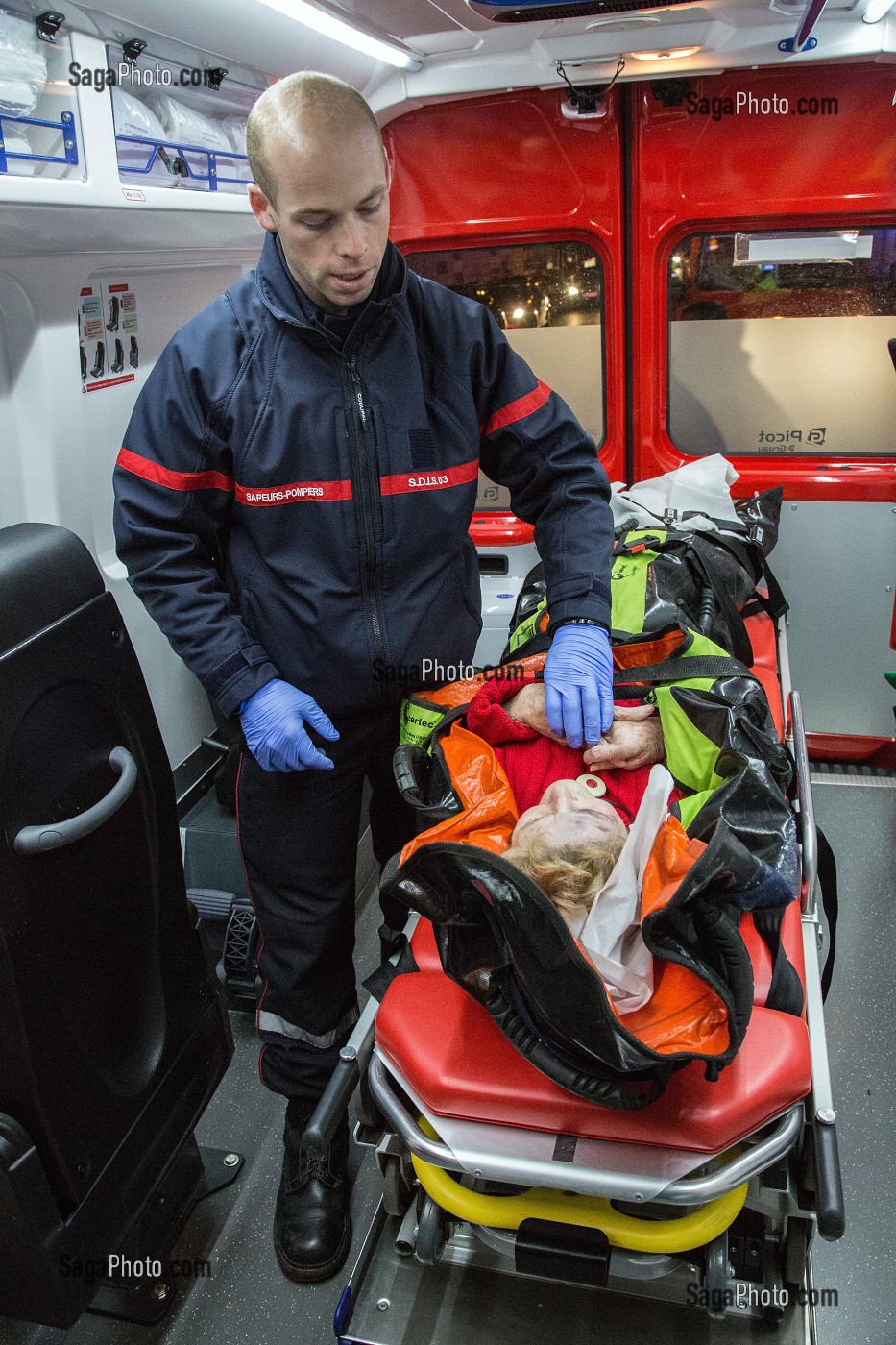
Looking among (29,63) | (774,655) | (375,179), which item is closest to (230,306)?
(375,179)

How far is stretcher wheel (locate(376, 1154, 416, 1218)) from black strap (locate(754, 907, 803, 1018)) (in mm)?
749

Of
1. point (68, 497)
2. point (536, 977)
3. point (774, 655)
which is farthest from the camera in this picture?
point (774, 655)

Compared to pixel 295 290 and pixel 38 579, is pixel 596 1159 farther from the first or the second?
pixel 295 290

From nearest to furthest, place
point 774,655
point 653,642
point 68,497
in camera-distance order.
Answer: point 653,642, point 68,497, point 774,655

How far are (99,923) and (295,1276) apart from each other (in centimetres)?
106

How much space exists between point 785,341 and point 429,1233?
3320mm

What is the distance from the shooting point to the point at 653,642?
102 inches

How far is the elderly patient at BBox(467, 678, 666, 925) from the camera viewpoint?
183 cm

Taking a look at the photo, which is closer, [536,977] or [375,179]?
[536,977]

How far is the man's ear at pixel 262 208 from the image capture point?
2092 mm

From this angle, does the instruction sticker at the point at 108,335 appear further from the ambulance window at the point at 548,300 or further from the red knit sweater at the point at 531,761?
the red knit sweater at the point at 531,761

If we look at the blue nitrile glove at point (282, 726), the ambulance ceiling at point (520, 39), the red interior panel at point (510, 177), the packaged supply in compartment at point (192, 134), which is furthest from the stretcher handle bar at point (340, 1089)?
the red interior panel at point (510, 177)

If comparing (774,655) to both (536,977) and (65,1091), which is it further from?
(65,1091)

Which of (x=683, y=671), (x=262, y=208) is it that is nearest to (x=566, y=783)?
(x=683, y=671)
